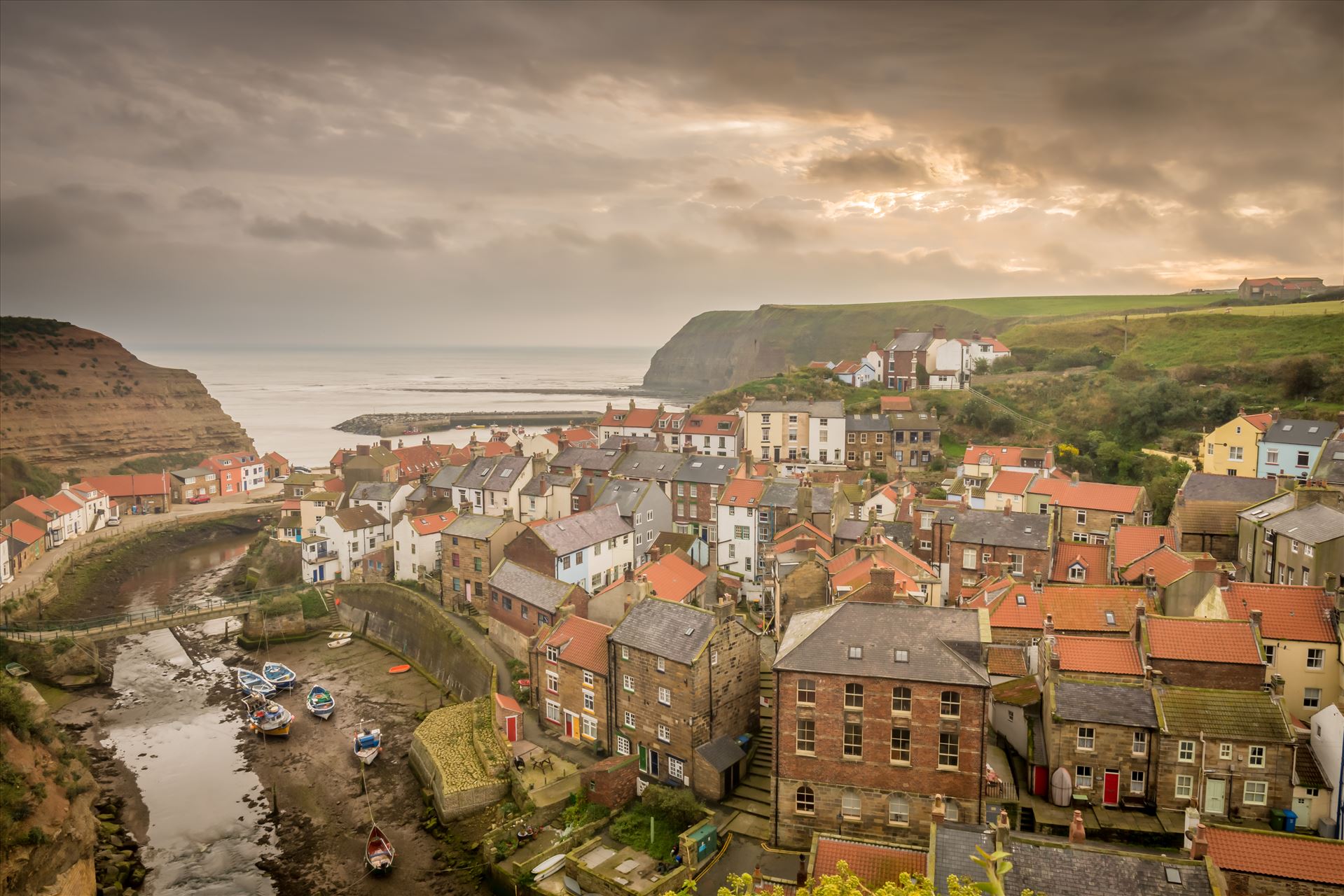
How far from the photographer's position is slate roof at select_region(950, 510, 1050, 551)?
140 feet

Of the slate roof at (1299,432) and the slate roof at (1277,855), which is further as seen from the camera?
the slate roof at (1299,432)

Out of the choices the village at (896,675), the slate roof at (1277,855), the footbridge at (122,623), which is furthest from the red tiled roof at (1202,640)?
the footbridge at (122,623)

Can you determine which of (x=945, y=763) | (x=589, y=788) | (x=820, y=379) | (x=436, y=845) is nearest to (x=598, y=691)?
(x=589, y=788)

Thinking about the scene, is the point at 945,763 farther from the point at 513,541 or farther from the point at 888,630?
the point at 513,541

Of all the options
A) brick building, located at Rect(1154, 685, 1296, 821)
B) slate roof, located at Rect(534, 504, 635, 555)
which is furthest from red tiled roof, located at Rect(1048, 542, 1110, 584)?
slate roof, located at Rect(534, 504, 635, 555)

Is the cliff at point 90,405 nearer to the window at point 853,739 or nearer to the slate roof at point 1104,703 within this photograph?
the window at point 853,739

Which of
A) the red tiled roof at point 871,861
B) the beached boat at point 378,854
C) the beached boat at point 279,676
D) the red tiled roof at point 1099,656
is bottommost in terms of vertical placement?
the beached boat at point 378,854

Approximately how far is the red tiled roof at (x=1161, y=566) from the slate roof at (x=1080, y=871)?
2048 centimetres

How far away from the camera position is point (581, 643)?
35188mm

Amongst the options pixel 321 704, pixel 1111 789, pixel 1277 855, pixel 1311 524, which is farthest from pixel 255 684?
pixel 1311 524

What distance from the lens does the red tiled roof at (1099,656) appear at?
1103 inches

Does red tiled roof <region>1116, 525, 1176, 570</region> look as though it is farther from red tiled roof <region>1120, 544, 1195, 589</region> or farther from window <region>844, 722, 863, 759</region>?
window <region>844, 722, 863, 759</region>

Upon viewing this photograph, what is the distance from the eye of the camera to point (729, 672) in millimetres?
31141

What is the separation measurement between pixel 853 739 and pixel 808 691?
2.03m
